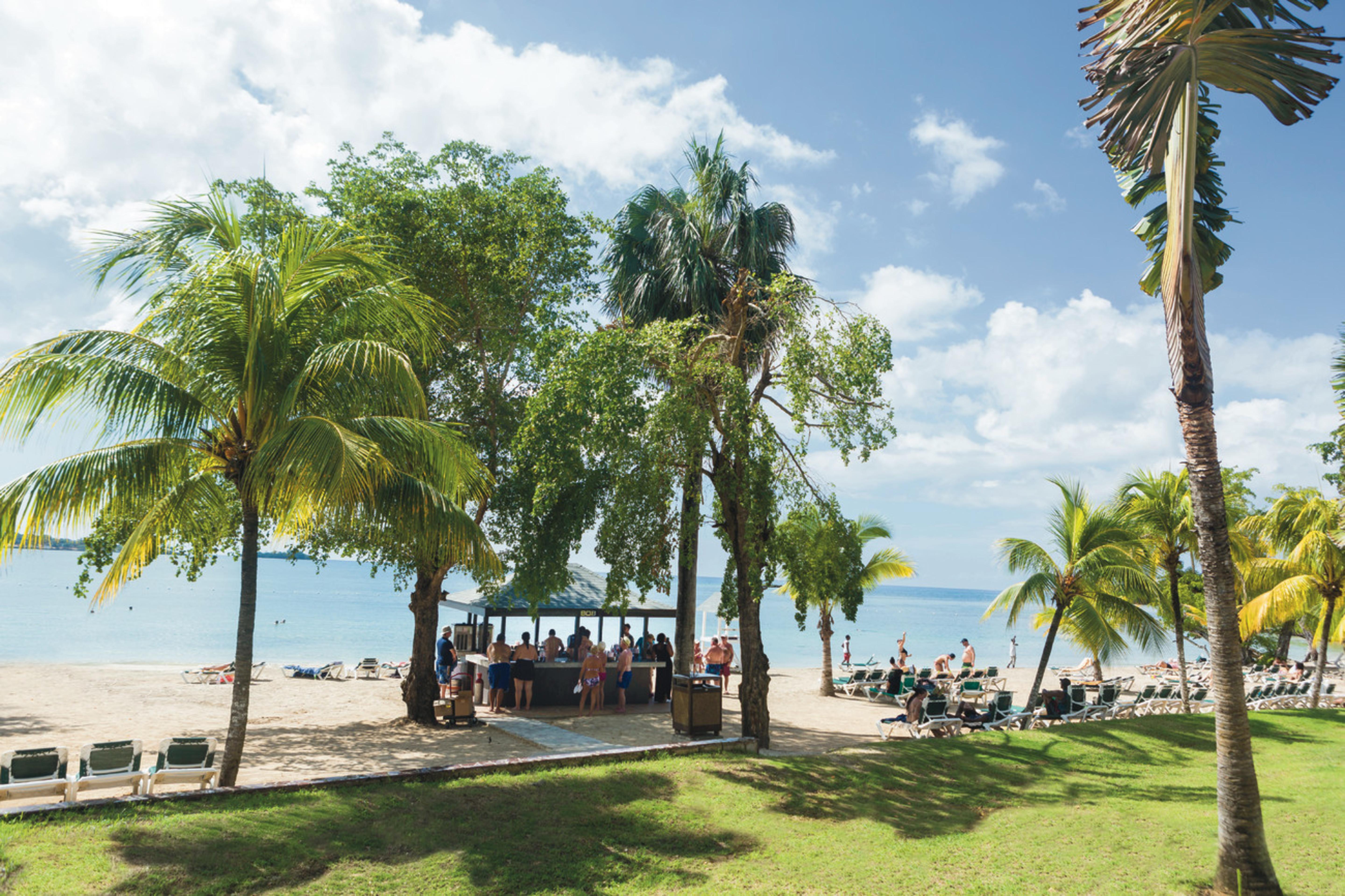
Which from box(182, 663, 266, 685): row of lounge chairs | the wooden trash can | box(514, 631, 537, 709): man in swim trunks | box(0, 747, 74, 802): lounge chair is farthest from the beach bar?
box(0, 747, 74, 802): lounge chair

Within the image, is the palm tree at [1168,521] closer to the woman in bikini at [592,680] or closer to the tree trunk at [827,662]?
the tree trunk at [827,662]

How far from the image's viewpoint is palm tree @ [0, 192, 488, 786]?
809 centimetres

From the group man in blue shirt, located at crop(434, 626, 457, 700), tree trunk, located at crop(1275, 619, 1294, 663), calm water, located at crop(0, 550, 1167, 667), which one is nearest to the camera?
man in blue shirt, located at crop(434, 626, 457, 700)

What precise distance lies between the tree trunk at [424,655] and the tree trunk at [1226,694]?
1191 cm

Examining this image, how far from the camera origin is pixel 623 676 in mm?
18016

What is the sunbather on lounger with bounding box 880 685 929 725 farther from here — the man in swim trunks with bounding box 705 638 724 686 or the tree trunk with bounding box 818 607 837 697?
the tree trunk with bounding box 818 607 837 697

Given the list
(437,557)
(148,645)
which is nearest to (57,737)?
(437,557)

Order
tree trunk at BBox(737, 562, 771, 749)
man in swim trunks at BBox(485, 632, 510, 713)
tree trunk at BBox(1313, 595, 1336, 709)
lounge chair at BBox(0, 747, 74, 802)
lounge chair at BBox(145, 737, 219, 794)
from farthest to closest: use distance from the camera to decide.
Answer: tree trunk at BBox(1313, 595, 1336, 709) < man in swim trunks at BBox(485, 632, 510, 713) < tree trunk at BBox(737, 562, 771, 749) < lounge chair at BBox(145, 737, 219, 794) < lounge chair at BBox(0, 747, 74, 802)

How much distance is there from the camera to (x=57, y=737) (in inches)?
494

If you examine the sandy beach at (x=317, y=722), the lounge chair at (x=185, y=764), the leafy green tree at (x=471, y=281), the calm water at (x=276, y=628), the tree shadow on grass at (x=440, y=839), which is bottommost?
the calm water at (x=276, y=628)

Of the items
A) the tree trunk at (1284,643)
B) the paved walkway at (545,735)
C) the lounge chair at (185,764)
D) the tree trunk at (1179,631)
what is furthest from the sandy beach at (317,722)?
the tree trunk at (1284,643)

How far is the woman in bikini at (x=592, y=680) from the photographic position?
1703 cm

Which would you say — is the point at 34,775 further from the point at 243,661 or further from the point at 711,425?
the point at 711,425

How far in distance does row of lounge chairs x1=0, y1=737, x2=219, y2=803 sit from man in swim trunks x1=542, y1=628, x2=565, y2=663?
916 cm
